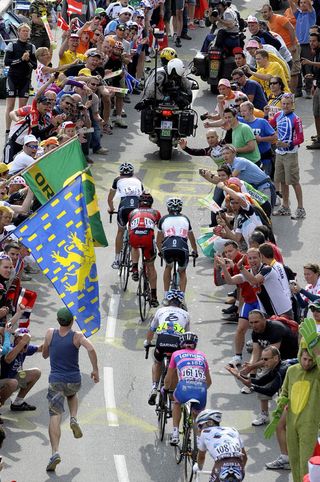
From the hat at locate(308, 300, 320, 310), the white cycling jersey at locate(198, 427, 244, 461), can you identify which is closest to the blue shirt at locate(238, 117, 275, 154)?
the hat at locate(308, 300, 320, 310)

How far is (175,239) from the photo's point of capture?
22.7m

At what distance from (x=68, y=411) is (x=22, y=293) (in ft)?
5.58

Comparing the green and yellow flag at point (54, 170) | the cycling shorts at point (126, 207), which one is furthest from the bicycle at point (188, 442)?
the cycling shorts at point (126, 207)

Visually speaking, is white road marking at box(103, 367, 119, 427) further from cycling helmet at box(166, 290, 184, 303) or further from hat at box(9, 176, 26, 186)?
hat at box(9, 176, 26, 186)

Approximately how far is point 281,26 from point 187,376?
1532 centimetres

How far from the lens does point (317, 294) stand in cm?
2100

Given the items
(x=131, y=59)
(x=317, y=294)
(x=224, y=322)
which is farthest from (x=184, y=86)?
(x=317, y=294)

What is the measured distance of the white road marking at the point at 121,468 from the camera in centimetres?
1875

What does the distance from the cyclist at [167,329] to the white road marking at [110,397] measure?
0.58 metres

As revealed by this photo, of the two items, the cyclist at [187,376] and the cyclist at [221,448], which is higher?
the cyclist at [221,448]

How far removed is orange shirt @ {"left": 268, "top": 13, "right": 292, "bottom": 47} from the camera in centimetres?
3266

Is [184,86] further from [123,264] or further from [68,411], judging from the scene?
[68,411]

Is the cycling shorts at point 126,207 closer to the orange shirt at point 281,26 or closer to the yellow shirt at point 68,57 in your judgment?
the yellow shirt at point 68,57

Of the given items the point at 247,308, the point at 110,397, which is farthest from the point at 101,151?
the point at 110,397
